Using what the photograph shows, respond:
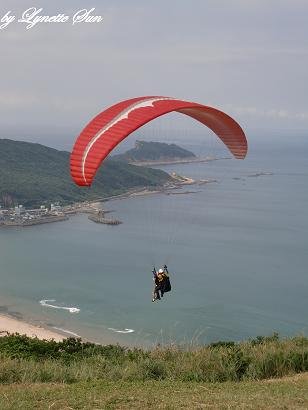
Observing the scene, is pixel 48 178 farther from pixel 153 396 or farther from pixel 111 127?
pixel 153 396

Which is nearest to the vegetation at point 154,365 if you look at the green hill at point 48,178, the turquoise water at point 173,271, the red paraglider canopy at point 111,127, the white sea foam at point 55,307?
the red paraglider canopy at point 111,127

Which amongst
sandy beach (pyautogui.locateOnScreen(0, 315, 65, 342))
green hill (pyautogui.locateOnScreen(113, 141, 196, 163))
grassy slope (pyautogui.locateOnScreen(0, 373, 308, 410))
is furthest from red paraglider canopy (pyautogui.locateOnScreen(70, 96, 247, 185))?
green hill (pyautogui.locateOnScreen(113, 141, 196, 163))

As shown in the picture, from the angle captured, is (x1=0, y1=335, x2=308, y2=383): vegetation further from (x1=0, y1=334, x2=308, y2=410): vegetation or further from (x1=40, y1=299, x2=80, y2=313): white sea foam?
(x1=40, y1=299, x2=80, y2=313): white sea foam

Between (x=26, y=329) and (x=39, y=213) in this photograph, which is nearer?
(x=26, y=329)

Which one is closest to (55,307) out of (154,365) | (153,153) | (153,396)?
(154,365)

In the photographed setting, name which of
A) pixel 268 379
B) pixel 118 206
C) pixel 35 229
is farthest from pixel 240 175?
pixel 268 379

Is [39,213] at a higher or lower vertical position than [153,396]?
lower

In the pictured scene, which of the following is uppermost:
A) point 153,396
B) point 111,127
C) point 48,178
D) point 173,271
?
point 111,127
